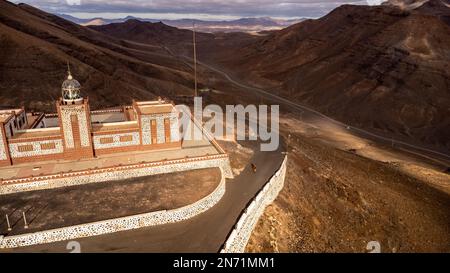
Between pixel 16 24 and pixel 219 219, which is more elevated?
pixel 16 24

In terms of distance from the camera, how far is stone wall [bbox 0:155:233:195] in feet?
87.5

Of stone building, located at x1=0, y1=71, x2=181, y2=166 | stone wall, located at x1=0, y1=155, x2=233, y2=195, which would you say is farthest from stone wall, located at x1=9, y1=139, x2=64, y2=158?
stone wall, located at x1=0, y1=155, x2=233, y2=195

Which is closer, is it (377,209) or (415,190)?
(377,209)

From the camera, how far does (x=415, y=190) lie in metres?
38.4

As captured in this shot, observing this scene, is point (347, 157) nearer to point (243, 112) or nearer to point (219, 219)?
point (243, 112)

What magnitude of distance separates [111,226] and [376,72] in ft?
224

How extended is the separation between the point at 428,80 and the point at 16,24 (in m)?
82.8

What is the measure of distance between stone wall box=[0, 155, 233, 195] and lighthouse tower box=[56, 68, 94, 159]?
3178 mm

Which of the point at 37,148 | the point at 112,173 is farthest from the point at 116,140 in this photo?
the point at 37,148

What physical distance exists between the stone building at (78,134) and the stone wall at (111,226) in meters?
9.09

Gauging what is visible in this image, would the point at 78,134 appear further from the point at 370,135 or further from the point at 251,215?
the point at 370,135

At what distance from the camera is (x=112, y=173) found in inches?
1128

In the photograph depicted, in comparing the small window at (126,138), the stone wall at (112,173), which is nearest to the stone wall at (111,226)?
the stone wall at (112,173)

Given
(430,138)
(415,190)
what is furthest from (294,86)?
(415,190)
